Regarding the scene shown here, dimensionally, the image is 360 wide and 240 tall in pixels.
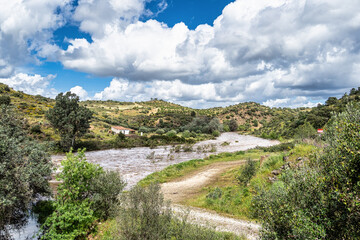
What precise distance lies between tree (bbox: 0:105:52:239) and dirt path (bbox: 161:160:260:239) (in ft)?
23.1

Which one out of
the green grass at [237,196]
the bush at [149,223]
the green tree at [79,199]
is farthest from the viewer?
the green grass at [237,196]

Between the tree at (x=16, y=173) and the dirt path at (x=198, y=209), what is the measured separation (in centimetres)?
705

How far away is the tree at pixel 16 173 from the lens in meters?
8.10

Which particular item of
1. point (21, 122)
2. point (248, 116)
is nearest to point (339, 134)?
point (21, 122)

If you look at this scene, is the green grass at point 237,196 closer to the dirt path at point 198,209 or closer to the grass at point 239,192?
the grass at point 239,192

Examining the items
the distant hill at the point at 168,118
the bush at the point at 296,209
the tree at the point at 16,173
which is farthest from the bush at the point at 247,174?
the distant hill at the point at 168,118

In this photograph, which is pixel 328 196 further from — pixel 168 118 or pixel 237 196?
Result: pixel 168 118

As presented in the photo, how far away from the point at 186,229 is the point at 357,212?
188 inches

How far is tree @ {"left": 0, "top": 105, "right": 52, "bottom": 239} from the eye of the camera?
8102 millimetres

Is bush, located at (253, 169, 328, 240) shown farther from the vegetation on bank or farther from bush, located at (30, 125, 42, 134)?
bush, located at (30, 125, 42, 134)

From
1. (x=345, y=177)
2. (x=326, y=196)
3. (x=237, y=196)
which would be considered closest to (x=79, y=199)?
(x=237, y=196)

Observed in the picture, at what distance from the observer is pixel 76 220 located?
10195 millimetres

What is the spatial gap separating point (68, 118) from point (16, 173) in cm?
3247

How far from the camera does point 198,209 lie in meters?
13.4
